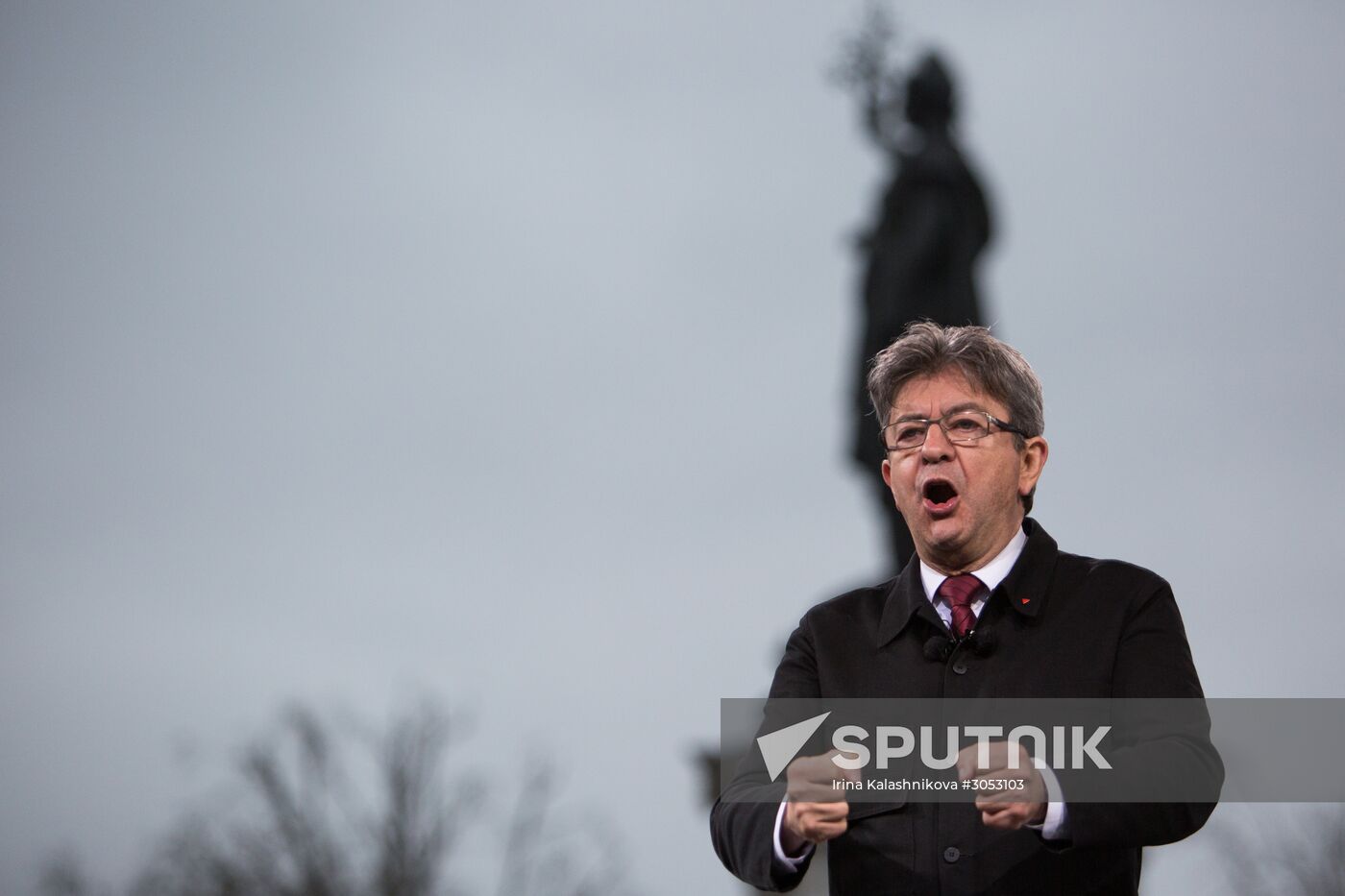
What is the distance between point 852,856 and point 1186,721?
0.56 metres

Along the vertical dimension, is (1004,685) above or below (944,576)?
below

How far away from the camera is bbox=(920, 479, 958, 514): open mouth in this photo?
9.87ft

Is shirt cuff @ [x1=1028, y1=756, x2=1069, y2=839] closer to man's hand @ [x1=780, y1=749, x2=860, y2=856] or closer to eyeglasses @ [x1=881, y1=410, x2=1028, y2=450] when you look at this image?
man's hand @ [x1=780, y1=749, x2=860, y2=856]

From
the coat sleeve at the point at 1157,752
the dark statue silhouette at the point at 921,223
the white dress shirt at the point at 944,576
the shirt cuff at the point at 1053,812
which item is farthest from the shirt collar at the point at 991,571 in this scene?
the dark statue silhouette at the point at 921,223

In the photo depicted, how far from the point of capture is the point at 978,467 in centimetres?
302

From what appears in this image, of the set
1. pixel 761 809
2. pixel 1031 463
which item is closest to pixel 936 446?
pixel 1031 463

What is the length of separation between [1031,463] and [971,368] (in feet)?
0.66

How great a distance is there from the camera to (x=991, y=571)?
304 cm

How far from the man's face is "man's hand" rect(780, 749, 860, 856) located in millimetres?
515

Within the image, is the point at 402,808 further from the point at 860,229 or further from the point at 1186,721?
the point at 1186,721

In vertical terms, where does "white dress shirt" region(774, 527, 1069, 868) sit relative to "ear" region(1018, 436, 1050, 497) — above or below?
below

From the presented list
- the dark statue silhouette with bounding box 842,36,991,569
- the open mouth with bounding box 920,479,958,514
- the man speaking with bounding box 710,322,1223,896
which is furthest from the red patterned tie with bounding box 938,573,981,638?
the dark statue silhouette with bounding box 842,36,991,569

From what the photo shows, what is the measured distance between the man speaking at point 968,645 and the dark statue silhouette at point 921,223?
8.08 meters

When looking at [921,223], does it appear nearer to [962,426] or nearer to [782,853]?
[962,426]
